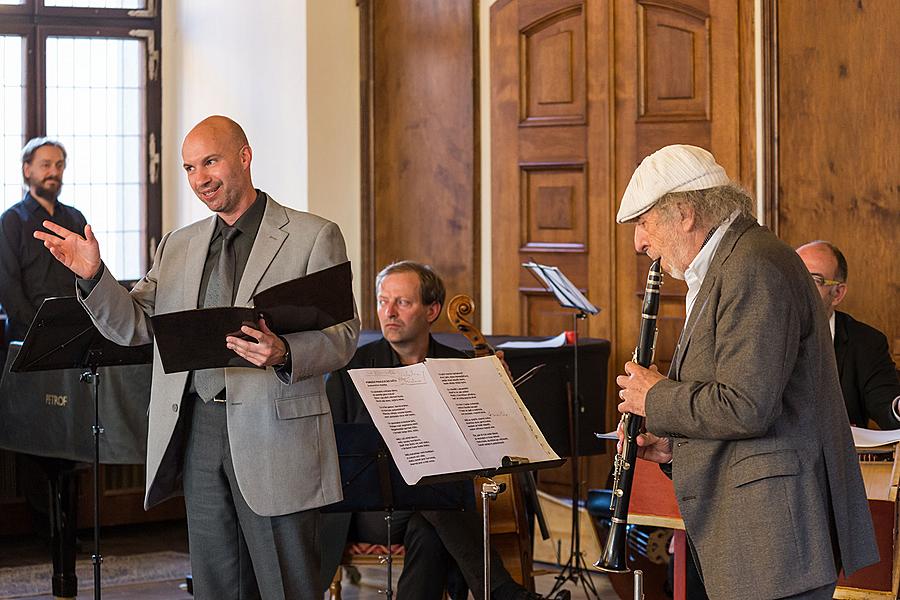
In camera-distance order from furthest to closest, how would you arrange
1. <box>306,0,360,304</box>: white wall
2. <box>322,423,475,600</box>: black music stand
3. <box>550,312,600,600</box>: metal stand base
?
<box>306,0,360,304</box>: white wall
<box>550,312,600,600</box>: metal stand base
<box>322,423,475,600</box>: black music stand

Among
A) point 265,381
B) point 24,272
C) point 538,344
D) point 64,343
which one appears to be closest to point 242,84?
point 24,272

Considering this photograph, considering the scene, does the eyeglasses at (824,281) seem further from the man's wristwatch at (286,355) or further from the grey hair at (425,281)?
the man's wristwatch at (286,355)

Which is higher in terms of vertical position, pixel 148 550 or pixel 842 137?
pixel 842 137

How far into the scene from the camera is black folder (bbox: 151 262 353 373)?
108 inches

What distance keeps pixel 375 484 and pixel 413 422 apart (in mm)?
661

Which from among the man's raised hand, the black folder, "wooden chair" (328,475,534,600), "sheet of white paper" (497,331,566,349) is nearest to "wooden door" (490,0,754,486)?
"sheet of white paper" (497,331,566,349)

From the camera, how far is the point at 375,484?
3.48 m

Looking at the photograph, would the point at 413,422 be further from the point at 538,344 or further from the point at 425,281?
the point at 538,344

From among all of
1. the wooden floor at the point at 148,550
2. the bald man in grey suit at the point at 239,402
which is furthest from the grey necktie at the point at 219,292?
the wooden floor at the point at 148,550

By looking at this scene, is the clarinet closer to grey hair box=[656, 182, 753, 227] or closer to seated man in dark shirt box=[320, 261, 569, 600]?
grey hair box=[656, 182, 753, 227]

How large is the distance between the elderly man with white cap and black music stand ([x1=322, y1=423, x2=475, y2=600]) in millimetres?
1156

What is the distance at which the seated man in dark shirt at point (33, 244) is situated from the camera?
552 centimetres

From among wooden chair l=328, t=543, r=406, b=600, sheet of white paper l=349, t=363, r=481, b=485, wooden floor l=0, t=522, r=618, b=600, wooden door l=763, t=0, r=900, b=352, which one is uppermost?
wooden door l=763, t=0, r=900, b=352

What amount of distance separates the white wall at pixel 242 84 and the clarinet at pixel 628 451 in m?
3.71
